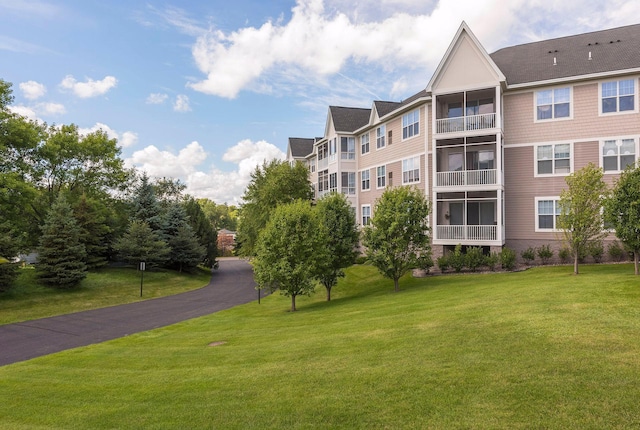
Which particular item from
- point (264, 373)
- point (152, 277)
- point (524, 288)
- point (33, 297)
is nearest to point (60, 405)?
point (264, 373)

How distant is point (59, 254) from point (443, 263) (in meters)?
25.0

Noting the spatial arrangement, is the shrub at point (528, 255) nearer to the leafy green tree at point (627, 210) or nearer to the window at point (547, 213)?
the window at point (547, 213)

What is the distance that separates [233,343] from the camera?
37.2 ft

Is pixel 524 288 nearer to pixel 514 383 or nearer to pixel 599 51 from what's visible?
pixel 514 383

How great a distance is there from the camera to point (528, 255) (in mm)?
20781

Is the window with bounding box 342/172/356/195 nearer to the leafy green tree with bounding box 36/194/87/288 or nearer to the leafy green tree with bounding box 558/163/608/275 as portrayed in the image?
the leafy green tree with bounding box 558/163/608/275

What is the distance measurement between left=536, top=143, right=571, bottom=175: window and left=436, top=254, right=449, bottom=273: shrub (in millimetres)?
7288

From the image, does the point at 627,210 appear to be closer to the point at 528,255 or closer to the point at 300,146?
the point at 528,255

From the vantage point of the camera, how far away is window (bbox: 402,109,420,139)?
24.9 meters

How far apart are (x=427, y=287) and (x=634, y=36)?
19.5m

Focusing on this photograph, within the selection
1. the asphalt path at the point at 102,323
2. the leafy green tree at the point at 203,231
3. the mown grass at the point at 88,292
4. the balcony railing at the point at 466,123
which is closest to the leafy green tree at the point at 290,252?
the asphalt path at the point at 102,323

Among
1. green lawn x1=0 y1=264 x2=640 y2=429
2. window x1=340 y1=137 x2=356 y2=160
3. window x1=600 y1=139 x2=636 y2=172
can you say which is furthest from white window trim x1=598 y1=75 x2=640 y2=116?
window x1=340 y1=137 x2=356 y2=160

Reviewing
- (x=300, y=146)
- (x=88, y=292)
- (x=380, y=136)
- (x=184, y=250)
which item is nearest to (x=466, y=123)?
(x=380, y=136)

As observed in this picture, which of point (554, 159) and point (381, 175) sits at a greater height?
point (381, 175)
